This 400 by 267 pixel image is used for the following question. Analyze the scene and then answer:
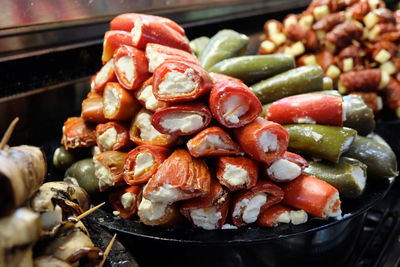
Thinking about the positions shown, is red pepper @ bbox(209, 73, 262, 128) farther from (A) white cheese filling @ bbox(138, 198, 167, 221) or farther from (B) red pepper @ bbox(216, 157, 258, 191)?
(A) white cheese filling @ bbox(138, 198, 167, 221)

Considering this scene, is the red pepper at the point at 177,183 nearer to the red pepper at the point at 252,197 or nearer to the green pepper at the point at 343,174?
the red pepper at the point at 252,197

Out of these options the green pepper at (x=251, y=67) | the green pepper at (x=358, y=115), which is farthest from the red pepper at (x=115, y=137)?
the green pepper at (x=358, y=115)

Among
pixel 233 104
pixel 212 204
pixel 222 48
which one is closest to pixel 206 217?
pixel 212 204

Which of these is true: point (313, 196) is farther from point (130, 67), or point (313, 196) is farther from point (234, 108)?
point (130, 67)

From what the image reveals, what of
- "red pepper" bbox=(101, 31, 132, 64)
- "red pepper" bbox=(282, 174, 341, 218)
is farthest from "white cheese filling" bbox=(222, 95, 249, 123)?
"red pepper" bbox=(101, 31, 132, 64)

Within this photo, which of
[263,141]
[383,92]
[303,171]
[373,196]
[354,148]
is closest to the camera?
[263,141]

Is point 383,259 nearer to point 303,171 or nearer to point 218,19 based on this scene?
point 303,171

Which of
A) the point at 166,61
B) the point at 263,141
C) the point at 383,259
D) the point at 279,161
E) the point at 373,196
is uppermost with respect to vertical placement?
the point at 166,61

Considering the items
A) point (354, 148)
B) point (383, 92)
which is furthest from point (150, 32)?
point (383, 92)
